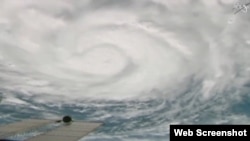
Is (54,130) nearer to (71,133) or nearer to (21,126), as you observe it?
(71,133)

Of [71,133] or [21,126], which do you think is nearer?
[71,133]

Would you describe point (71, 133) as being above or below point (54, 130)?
below

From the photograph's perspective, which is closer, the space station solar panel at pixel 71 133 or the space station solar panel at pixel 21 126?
the space station solar panel at pixel 71 133

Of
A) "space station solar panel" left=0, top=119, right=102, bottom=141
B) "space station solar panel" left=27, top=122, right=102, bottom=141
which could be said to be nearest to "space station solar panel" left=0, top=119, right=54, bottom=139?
"space station solar panel" left=0, top=119, right=102, bottom=141

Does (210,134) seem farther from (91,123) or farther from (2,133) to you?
(2,133)

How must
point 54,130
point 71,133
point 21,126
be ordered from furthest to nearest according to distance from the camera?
point 21,126 < point 54,130 < point 71,133

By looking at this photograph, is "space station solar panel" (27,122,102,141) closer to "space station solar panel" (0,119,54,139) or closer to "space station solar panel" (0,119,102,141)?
"space station solar panel" (0,119,102,141)

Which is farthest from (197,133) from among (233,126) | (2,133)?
(2,133)

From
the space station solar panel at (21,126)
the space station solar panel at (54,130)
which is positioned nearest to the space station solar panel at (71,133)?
the space station solar panel at (54,130)

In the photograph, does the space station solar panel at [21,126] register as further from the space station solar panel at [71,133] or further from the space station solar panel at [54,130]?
the space station solar panel at [71,133]

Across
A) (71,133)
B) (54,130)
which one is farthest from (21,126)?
(71,133)

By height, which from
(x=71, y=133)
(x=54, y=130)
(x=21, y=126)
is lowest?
(x=71, y=133)

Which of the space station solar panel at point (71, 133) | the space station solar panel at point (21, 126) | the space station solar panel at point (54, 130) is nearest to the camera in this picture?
the space station solar panel at point (71, 133)
